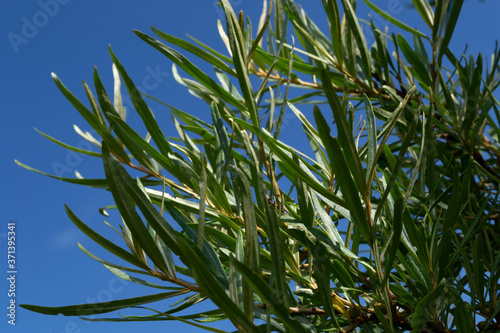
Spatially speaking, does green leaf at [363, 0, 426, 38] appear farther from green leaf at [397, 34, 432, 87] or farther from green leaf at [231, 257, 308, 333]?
green leaf at [231, 257, 308, 333]

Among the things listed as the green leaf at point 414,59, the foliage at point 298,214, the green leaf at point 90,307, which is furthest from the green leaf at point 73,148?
the green leaf at point 414,59

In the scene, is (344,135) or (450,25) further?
(450,25)

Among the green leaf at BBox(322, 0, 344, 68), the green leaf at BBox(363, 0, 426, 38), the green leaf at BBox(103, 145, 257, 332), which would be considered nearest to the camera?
the green leaf at BBox(103, 145, 257, 332)

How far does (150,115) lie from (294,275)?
9.2 inches

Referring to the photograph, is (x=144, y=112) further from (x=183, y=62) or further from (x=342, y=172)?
(x=342, y=172)

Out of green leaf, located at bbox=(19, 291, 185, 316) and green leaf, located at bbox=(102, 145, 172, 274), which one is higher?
green leaf, located at bbox=(102, 145, 172, 274)

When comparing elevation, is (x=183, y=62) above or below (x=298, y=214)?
above

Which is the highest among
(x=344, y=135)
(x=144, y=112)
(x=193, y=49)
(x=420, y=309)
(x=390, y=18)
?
(x=390, y=18)

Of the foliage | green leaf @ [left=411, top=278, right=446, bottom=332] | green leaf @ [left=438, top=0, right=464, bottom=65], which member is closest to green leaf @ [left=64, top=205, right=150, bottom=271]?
the foliage

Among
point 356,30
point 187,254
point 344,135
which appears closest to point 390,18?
point 356,30

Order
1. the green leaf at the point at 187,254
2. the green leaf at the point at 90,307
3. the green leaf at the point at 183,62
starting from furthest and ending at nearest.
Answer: the green leaf at the point at 183,62 → the green leaf at the point at 90,307 → the green leaf at the point at 187,254

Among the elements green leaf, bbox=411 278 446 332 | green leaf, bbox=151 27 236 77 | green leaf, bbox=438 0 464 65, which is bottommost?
green leaf, bbox=411 278 446 332

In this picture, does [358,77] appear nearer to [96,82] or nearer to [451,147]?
[451,147]

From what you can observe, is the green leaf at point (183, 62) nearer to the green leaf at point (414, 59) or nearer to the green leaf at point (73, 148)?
the green leaf at point (73, 148)
